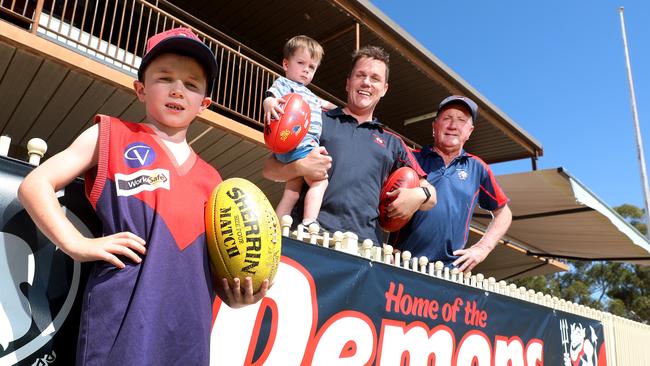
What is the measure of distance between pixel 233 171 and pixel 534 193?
16.1 ft

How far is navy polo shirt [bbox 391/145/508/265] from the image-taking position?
3732 mm

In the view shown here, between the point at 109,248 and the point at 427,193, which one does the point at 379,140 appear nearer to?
the point at 427,193

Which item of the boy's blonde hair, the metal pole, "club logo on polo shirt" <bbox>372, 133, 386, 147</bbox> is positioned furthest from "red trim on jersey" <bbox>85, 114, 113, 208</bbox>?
the metal pole

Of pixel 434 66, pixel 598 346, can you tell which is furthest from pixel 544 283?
pixel 598 346

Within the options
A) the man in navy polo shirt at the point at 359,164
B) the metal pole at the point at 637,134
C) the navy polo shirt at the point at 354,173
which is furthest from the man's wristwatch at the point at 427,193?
the metal pole at the point at 637,134

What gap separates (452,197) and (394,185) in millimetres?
799

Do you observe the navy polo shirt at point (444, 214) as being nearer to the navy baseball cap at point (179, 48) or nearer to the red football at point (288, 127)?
the red football at point (288, 127)

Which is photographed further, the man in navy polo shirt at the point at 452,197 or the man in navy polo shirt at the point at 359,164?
the man in navy polo shirt at the point at 452,197

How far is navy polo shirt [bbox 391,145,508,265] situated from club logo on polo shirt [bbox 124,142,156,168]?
2.37 metres

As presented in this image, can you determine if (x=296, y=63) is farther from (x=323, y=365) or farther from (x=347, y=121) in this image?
(x=323, y=365)

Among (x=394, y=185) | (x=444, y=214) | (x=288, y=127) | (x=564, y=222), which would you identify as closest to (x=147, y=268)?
(x=288, y=127)

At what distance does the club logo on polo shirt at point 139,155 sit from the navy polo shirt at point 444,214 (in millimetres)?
2371

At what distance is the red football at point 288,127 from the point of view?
116 inches

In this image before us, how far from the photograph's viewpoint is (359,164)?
3123 mm
